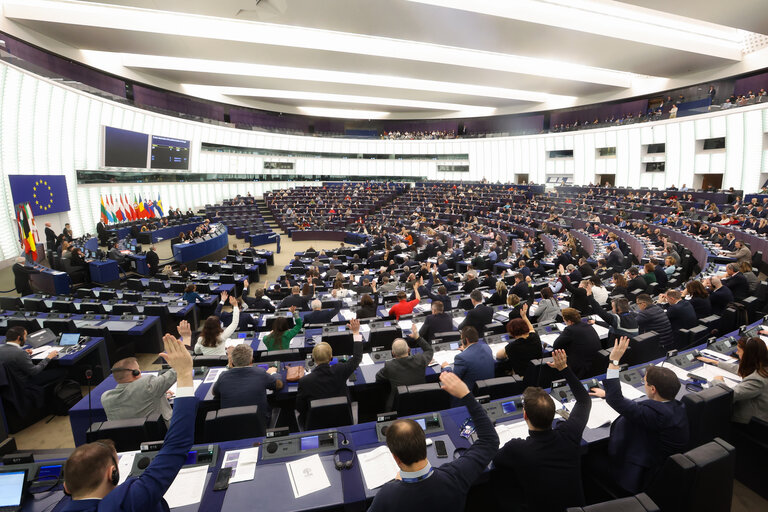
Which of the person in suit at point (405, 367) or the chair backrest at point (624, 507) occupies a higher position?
the chair backrest at point (624, 507)

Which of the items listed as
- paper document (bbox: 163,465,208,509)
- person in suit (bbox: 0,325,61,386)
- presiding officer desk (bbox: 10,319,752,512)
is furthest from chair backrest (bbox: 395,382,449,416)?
person in suit (bbox: 0,325,61,386)

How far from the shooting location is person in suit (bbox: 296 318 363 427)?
11.6 ft

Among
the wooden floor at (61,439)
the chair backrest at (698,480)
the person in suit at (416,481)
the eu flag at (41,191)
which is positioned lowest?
the wooden floor at (61,439)

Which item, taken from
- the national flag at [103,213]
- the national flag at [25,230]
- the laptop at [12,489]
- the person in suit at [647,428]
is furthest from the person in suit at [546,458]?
the national flag at [103,213]

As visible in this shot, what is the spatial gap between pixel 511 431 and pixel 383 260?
1062 cm

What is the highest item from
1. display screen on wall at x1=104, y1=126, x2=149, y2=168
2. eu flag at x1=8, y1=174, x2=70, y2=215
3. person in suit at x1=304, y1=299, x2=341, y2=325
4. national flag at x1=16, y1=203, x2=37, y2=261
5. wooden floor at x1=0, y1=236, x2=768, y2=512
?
display screen on wall at x1=104, y1=126, x2=149, y2=168

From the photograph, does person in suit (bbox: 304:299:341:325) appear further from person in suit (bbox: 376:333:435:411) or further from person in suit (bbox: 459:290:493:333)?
person in suit (bbox: 376:333:435:411)

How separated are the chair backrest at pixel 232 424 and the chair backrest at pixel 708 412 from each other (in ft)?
10.9

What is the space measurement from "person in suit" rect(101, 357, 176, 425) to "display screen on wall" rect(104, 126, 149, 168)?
19.2 metres

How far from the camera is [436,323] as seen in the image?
5254mm

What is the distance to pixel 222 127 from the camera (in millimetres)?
29781

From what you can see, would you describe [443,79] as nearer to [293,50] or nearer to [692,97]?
[293,50]

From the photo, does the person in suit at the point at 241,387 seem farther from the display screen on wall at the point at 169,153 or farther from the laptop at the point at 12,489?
the display screen on wall at the point at 169,153

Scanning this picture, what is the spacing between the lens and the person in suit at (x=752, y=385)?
3.10 metres
